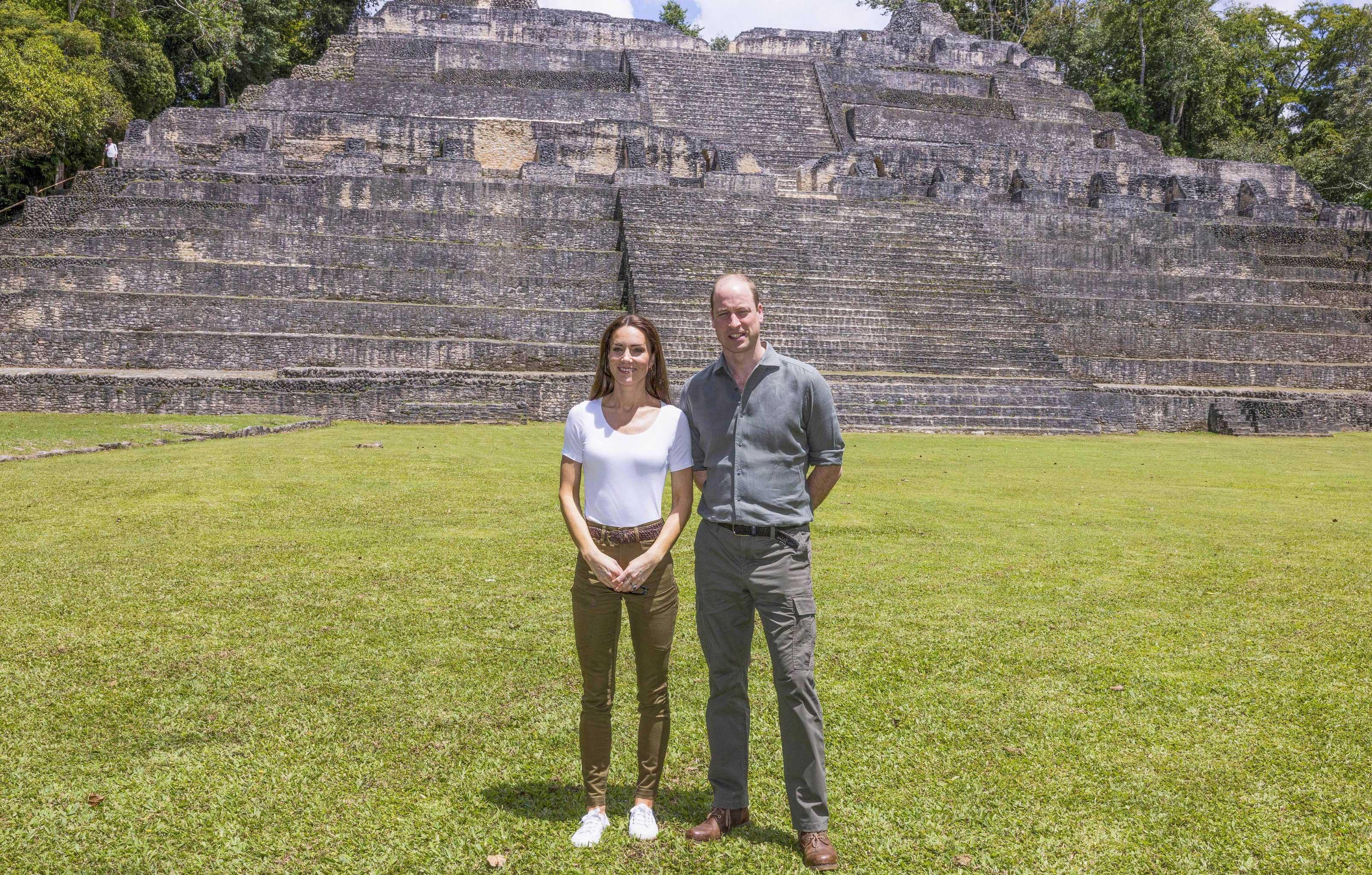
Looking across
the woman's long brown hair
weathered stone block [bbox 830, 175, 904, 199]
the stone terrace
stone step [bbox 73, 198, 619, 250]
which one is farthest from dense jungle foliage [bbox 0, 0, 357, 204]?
the woman's long brown hair

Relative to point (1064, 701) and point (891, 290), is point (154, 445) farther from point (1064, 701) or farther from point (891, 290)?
point (891, 290)

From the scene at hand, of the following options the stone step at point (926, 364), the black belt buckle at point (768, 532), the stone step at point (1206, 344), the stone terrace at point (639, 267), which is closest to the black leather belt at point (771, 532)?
the black belt buckle at point (768, 532)

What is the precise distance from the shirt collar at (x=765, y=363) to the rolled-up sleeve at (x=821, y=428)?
0.39 ft

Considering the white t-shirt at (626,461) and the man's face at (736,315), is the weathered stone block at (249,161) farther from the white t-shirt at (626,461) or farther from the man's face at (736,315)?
the man's face at (736,315)

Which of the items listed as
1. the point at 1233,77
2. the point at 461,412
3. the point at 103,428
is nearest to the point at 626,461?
the point at 103,428

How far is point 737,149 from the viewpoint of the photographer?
921 inches

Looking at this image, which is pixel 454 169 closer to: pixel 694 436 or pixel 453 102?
pixel 453 102

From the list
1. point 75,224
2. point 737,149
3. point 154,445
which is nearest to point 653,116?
point 737,149

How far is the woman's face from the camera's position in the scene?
9.25 ft

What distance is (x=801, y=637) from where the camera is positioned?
2.73 m

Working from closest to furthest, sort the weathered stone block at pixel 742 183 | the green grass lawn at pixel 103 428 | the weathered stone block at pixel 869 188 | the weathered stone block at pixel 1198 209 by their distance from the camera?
the green grass lawn at pixel 103 428 → the weathered stone block at pixel 742 183 → the weathered stone block at pixel 869 188 → the weathered stone block at pixel 1198 209

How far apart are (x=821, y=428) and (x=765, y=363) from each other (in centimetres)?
26

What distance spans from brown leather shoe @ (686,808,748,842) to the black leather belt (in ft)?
2.57

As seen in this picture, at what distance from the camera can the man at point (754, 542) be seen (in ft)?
8.91
